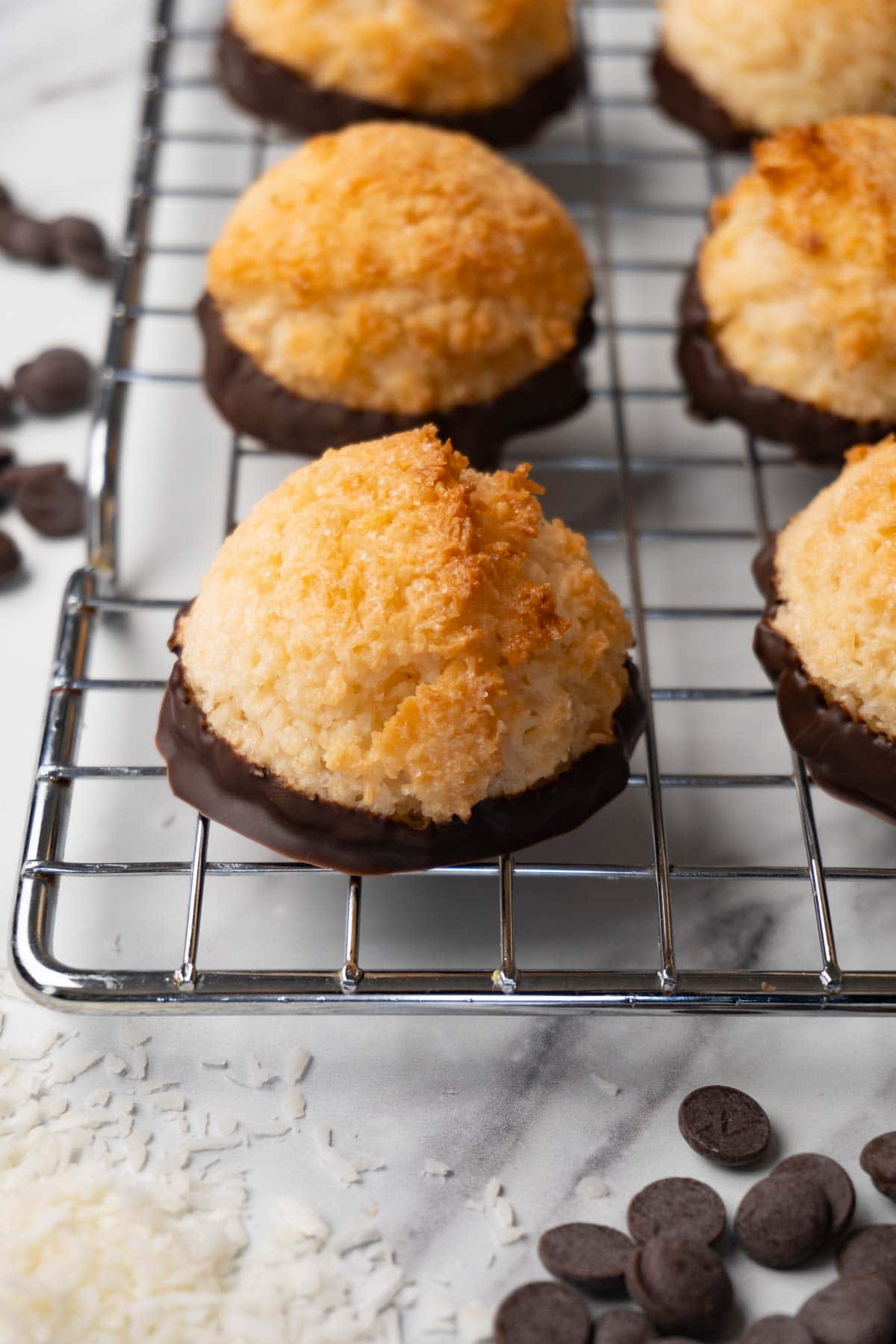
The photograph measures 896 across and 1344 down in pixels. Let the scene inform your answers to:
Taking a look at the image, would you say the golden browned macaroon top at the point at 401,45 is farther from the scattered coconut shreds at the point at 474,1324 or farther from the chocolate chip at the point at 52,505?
the scattered coconut shreds at the point at 474,1324

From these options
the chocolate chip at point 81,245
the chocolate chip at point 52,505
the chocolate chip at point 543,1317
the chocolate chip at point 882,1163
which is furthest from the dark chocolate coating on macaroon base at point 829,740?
the chocolate chip at point 81,245

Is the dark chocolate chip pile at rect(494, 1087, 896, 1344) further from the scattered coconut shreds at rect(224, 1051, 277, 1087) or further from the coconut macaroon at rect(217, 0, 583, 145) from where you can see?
the coconut macaroon at rect(217, 0, 583, 145)

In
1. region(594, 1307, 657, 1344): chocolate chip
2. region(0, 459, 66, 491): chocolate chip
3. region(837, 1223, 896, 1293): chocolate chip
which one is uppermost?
region(0, 459, 66, 491): chocolate chip

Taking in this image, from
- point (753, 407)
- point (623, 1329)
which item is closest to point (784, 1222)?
point (623, 1329)

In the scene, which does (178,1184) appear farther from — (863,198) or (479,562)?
(863,198)

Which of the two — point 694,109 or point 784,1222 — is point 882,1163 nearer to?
point 784,1222

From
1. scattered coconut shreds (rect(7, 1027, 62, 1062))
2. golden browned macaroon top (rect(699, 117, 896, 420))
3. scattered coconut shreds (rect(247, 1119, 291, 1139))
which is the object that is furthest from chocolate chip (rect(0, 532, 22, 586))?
golden browned macaroon top (rect(699, 117, 896, 420))
